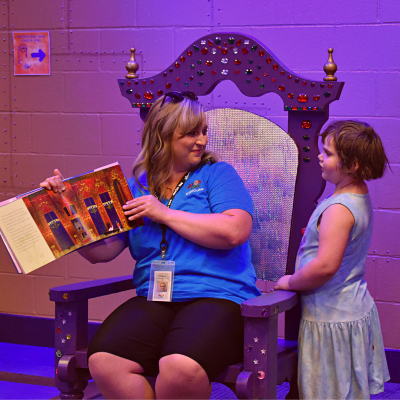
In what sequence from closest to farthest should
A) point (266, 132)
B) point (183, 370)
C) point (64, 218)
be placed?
1. point (183, 370)
2. point (64, 218)
3. point (266, 132)

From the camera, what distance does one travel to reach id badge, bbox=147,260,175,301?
5.82 ft

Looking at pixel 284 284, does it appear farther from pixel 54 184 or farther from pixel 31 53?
pixel 31 53

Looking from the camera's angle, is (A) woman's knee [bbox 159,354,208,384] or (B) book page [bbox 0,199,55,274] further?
(B) book page [bbox 0,199,55,274]

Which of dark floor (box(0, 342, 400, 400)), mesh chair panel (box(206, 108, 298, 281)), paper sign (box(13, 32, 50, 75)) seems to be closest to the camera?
mesh chair panel (box(206, 108, 298, 281))

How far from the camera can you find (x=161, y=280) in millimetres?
1783

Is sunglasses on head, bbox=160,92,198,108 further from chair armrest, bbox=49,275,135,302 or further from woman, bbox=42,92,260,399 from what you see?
chair armrest, bbox=49,275,135,302

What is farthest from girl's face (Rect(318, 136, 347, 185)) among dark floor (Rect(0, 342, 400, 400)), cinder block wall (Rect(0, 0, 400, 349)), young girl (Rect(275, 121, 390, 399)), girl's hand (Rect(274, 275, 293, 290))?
dark floor (Rect(0, 342, 400, 400))

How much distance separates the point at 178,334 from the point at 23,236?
0.52 m

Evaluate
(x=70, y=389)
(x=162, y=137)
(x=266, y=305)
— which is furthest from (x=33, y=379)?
(x=266, y=305)

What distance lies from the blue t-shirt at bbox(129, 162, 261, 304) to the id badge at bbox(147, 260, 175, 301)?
0.8 inches

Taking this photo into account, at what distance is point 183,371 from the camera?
153 centimetres

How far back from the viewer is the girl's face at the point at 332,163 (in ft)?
5.60

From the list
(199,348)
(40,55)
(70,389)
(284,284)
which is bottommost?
(70,389)

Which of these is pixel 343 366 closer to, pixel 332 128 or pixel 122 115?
pixel 332 128
